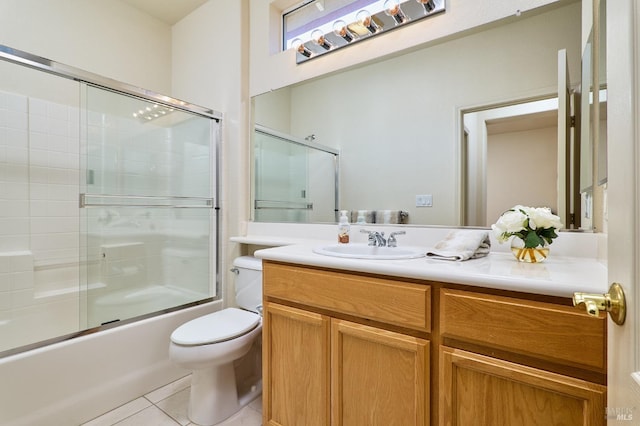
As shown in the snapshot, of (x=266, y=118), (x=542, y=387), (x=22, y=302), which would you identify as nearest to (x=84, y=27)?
(x=266, y=118)

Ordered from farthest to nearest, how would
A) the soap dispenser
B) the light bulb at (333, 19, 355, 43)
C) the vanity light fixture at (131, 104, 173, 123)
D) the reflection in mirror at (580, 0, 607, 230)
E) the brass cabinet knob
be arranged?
the vanity light fixture at (131, 104, 173, 123), the light bulb at (333, 19, 355, 43), the soap dispenser, the reflection in mirror at (580, 0, 607, 230), the brass cabinet knob

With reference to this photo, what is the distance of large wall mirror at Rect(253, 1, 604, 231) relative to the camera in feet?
4.20

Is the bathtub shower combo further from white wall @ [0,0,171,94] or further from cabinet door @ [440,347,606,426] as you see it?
cabinet door @ [440,347,606,426]

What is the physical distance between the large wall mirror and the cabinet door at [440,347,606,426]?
0.72 m

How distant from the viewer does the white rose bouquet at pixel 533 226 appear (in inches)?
40.0

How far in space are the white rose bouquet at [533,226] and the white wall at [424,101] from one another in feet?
1.35

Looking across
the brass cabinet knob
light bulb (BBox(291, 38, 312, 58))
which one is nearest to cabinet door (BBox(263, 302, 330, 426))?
the brass cabinet knob

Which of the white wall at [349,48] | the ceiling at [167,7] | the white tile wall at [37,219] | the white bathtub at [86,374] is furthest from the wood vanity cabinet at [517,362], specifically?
the ceiling at [167,7]

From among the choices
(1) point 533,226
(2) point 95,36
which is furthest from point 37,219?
(1) point 533,226

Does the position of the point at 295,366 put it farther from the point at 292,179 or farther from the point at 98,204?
the point at 98,204

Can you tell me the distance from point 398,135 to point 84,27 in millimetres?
2382

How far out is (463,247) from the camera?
44.1 inches

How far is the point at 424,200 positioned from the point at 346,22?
1133 mm

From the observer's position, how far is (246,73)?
2.23 m
